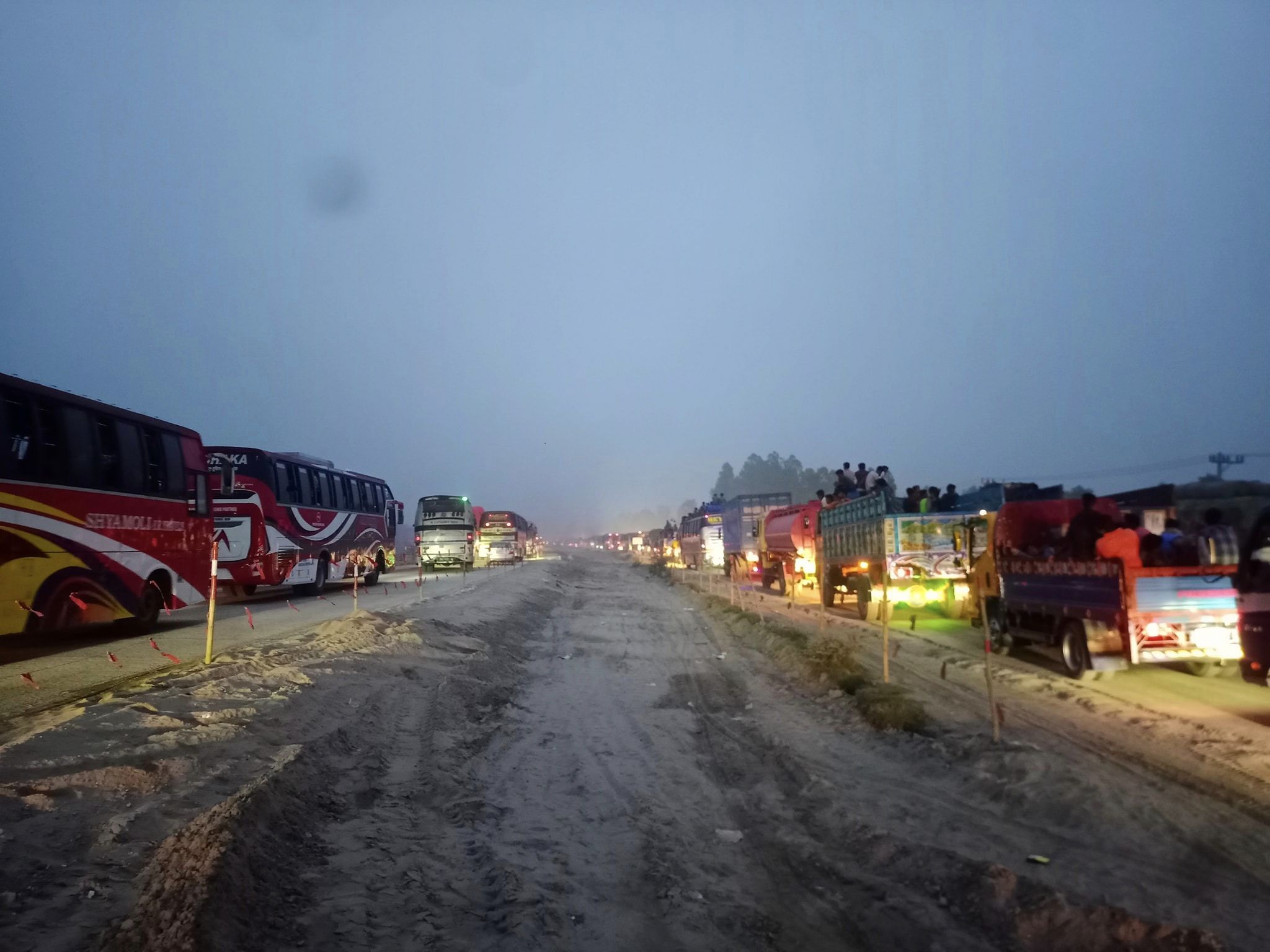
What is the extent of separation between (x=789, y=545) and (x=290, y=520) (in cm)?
1459

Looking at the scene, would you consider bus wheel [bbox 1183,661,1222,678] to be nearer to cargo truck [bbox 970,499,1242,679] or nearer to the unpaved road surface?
cargo truck [bbox 970,499,1242,679]

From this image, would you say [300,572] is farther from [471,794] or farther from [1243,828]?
[1243,828]

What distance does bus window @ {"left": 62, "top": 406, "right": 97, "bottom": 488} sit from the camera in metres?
12.1

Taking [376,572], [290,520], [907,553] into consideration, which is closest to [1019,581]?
[907,553]

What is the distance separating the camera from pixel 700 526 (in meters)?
46.0

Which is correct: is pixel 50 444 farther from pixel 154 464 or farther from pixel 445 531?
pixel 445 531

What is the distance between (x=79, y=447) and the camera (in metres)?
12.4

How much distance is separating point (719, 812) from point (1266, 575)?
6.19 meters

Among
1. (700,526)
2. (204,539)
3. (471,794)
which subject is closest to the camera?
(471,794)

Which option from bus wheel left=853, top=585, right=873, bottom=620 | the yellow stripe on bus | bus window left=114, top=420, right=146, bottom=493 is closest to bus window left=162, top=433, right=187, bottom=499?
bus window left=114, top=420, right=146, bottom=493

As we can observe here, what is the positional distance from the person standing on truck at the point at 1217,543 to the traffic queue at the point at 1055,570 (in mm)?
22

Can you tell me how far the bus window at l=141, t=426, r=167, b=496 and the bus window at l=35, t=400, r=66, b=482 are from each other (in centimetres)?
212

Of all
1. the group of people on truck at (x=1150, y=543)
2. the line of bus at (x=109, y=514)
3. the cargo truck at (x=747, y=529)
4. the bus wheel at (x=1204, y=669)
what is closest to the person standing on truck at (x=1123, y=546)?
the group of people on truck at (x=1150, y=543)

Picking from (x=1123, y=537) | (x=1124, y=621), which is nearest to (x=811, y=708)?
(x=1124, y=621)
